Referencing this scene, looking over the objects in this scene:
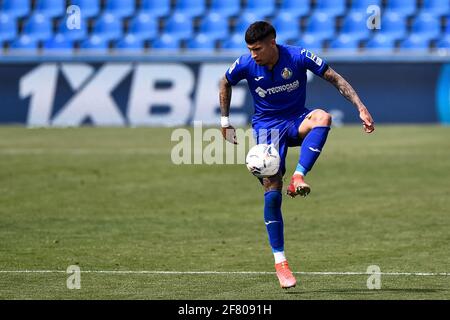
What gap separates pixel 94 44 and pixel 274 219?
2035 centimetres

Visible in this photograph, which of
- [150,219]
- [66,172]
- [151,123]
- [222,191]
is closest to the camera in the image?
[150,219]

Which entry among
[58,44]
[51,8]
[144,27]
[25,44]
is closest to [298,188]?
[58,44]

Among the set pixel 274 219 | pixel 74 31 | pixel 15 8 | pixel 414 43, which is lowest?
pixel 274 219

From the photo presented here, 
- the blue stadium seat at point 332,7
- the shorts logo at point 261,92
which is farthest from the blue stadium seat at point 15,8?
the shorts logo at point 261,92

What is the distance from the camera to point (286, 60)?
9969 mm

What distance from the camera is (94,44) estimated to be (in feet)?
96.9

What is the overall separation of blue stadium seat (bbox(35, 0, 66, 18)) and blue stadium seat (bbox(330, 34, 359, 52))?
7676 mm

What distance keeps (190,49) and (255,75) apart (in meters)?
19.3

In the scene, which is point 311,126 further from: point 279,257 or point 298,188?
point 279,257

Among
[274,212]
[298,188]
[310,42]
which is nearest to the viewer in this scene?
[298,188]

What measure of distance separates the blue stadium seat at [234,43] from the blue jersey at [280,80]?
61.1ft

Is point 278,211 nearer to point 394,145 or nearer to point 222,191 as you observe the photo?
point 222,191

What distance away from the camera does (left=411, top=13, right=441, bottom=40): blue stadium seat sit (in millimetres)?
28641
